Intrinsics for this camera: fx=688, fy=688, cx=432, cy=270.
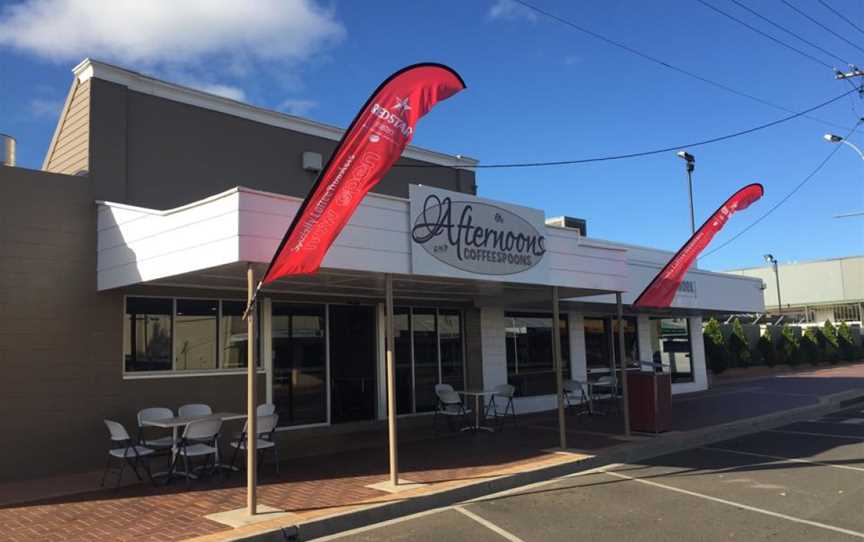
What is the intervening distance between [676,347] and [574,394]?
274 inches

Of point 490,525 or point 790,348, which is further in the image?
point 790,348

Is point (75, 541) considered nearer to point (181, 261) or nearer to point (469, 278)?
point (181, 261)

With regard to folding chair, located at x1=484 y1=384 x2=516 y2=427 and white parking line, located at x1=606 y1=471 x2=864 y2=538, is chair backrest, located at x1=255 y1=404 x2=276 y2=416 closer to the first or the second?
folding chair, located at x1=484 y1=384 x2=516 y2=427

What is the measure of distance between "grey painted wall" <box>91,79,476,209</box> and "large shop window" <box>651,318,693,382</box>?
1362 centimetres

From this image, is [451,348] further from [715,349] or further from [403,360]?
[715,349]

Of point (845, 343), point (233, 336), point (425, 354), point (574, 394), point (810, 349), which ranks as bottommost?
point (574, 394)

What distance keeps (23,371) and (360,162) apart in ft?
19.0

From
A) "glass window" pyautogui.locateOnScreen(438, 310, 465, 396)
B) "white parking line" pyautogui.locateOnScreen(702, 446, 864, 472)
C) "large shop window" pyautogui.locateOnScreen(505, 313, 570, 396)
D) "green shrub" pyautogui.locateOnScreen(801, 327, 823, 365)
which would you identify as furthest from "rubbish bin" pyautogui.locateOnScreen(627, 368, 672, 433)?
"green shrub" pyautogui.locateOnScreen(801, 327, 823, 365)

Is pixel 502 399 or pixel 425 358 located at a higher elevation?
pixel 425 358

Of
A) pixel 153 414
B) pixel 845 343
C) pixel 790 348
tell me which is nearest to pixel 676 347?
pixel 790 348

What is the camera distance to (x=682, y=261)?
494 inches

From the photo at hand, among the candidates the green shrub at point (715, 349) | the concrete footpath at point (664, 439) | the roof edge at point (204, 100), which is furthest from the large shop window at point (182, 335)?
the green shrub at point (715, 349)

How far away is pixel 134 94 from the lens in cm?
1130

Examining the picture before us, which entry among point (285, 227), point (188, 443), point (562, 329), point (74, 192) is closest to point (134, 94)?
point (74, 192)
